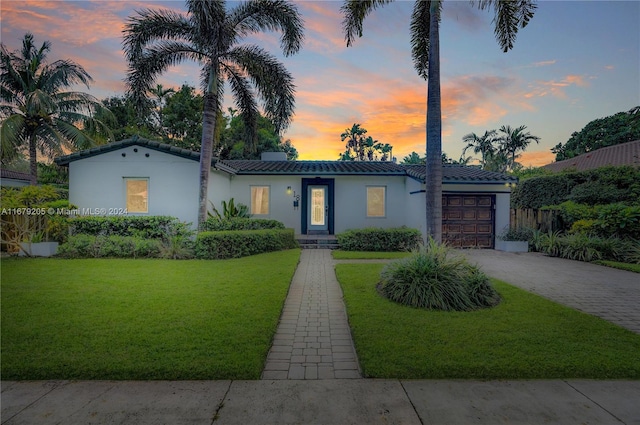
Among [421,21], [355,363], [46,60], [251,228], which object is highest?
[46,60]

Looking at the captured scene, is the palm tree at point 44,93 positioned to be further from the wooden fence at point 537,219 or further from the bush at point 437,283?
the wooden fence at point 537,219

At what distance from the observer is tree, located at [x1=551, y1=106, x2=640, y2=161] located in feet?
91.6

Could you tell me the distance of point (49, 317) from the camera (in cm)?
453

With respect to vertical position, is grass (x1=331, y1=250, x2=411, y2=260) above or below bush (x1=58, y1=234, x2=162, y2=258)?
below

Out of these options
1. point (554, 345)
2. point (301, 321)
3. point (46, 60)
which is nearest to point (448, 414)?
point (554, 345)

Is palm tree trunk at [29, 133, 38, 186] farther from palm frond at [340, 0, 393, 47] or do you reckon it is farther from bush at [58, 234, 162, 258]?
palm frond at [340, 0, 393, 47]

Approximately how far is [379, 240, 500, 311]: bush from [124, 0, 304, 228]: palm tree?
24.2ft

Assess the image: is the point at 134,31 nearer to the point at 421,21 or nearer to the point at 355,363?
the point at 421,21

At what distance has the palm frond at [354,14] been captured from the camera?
26.6 feet

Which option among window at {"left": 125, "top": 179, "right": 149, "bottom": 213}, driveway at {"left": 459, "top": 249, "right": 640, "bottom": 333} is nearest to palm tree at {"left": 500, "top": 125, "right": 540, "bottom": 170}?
driveway at {"left": 459, "top": 249, "right": 640, "bottom": 333}

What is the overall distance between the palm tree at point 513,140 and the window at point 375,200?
25.9m

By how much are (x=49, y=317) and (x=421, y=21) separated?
10938 millimetres

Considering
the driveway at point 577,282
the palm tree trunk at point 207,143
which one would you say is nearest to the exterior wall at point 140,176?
the palm tree trunk at point 207,143

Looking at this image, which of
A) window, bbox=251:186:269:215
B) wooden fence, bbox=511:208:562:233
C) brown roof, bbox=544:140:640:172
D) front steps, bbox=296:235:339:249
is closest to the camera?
front steps, bbox=296:235:339:249
